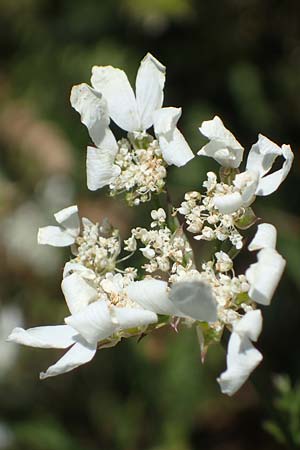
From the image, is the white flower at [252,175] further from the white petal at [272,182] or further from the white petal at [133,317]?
the white petal at [133,317]

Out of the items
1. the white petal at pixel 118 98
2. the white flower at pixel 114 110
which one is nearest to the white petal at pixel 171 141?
the white flower at pixel 114 110

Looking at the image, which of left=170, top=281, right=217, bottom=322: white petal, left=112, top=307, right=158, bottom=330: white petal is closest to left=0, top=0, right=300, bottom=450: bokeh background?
left=112, top=307, right=158, bottom=330: white petal

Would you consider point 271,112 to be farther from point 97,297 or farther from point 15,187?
point 97,297

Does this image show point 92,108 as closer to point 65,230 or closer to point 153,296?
point 65,230

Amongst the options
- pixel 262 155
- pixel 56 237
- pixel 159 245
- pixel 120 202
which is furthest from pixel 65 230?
pixel 120 202

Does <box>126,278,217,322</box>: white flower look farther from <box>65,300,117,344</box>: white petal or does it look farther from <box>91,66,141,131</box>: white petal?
<box>91,66,141,131</box>: white petal

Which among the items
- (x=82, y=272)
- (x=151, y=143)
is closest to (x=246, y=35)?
(x=151, y=143)
